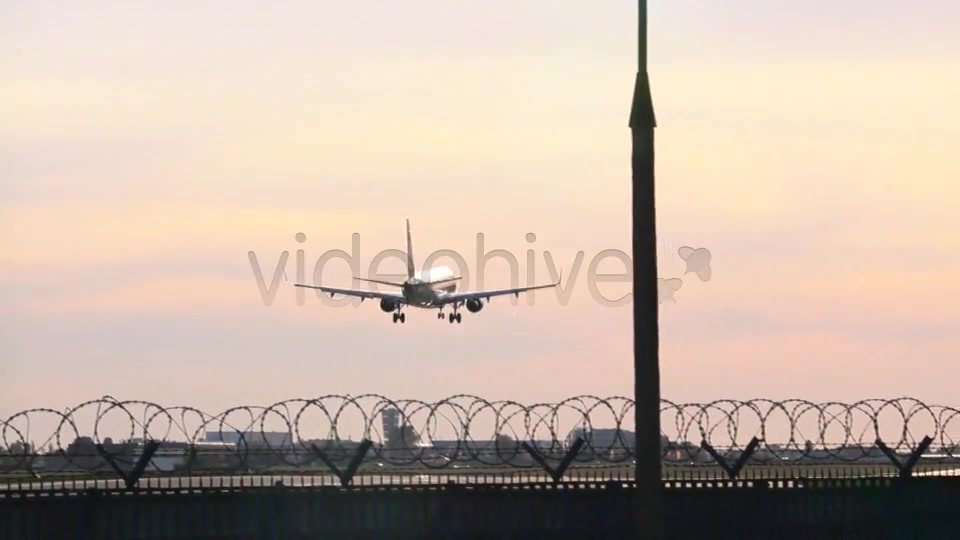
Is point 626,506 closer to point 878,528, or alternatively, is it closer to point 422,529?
point 422,529

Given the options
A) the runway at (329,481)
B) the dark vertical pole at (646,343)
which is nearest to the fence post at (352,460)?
the runway at (329,481)

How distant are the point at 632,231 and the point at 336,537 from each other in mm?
19791

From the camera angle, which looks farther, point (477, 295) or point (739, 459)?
point (477, 295)

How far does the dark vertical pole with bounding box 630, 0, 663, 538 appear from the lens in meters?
29.6

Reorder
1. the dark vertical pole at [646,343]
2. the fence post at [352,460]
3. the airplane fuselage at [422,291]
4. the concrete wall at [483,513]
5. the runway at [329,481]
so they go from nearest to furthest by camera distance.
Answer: the dark vertical pole at [646,343] < the concrete wall at [483,513] < the fence post at [352,460] < the runway at [329,481] < the airplane fuselage at [422,291]

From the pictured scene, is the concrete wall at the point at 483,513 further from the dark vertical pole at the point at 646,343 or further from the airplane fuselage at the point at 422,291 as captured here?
the airplane fuselage at the point at 422,291

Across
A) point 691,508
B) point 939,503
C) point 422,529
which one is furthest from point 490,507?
point 939,503

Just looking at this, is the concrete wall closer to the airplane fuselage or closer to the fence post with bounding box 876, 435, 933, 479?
the fence post with bounding box 876, 435, 933, 479

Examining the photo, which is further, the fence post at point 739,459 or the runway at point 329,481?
the fence post at point 739,459

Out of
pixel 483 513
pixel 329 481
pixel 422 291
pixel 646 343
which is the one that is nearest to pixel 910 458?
pixel 483 513

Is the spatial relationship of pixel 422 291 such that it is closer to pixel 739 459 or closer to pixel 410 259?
pixel 410 259

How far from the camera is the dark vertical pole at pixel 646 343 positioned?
29609 millimetres

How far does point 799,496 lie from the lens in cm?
5472

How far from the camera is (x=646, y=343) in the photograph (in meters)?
29.6
